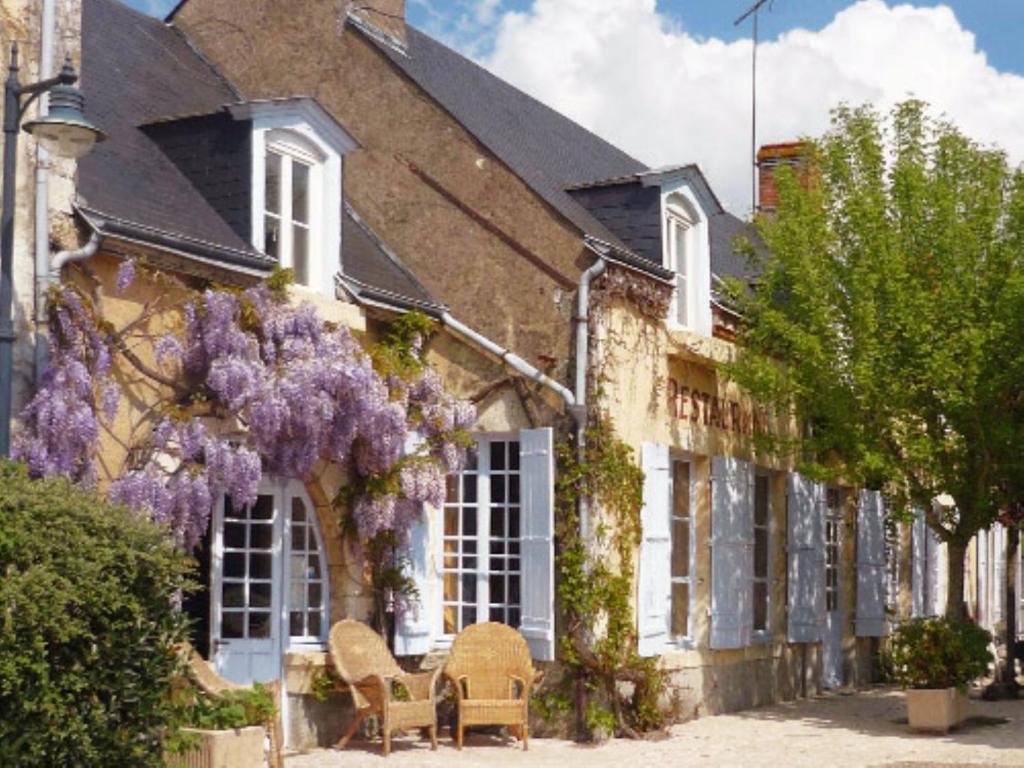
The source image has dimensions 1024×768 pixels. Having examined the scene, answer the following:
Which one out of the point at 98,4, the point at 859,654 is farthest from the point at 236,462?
the point at 859,654

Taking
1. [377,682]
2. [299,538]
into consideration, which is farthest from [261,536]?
[377,682]

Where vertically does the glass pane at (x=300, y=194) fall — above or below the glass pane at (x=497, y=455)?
above

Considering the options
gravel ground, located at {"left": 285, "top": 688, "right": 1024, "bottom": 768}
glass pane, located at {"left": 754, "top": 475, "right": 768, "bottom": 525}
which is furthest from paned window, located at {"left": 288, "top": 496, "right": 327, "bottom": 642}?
glass pane, located at {"left": 754, "top": 475, "right": 768, "bottom": 525}

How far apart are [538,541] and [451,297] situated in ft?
7.66

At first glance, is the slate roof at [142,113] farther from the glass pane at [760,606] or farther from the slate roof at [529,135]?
the glass pane at [760,606]

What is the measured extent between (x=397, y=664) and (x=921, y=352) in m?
5.16

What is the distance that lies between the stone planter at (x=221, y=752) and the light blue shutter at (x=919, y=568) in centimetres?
1357

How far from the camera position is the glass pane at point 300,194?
40.6 feet

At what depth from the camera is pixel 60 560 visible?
747cm

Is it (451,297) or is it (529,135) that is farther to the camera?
(529,135)

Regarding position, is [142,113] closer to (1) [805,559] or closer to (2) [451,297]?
(2) [451,297]

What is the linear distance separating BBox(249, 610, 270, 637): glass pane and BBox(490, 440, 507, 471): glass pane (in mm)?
2779

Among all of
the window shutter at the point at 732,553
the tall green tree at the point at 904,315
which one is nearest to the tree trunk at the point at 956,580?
the tall green tree at the point at 904,315

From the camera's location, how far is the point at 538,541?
41.9 feet
